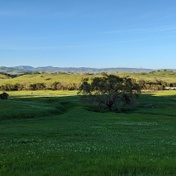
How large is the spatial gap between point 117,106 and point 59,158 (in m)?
87.9

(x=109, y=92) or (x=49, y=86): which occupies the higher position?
(x=109, y=92)

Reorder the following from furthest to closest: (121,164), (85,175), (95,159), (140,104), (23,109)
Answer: (140,104), (23,109), (95,159), (121,164), (85,175)

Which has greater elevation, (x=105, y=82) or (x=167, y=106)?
(x=105, y=82)

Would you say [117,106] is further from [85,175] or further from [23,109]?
[85,175]

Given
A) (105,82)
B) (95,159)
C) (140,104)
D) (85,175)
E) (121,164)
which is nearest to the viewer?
(85,175)

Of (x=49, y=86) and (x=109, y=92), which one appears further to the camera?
(x=49, y=86)

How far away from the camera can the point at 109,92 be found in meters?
96.8

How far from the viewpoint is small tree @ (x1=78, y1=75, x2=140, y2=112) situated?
96.4m

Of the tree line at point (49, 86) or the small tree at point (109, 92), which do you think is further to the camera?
the tree line at point (49, 86)

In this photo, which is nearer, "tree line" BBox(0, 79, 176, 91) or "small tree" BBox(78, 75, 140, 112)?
"small tree" BBox(78, 75, 140, 112)

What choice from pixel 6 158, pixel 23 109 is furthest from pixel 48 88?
pixel 6 158

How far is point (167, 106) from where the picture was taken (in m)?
99.1

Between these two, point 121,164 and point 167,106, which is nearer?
point 121,164

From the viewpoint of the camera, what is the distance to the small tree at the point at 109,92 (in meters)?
96.4
